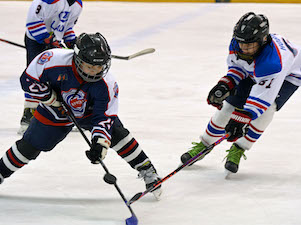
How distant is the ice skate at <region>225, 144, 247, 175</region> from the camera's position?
3.24 metres

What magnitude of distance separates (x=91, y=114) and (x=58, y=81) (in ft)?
0.70

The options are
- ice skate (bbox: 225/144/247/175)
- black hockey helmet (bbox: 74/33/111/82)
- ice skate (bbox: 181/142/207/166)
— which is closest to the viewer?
black hockey helmet (bbox: 74/33/111/82)

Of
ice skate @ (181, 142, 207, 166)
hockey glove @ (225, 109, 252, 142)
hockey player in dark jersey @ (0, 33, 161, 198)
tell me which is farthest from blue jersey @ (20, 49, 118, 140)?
ice skate @ (181, 142, 207, 166)

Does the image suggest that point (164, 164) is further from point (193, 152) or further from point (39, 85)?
point (39, 85)

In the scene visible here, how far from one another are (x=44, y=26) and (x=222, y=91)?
4.27ft

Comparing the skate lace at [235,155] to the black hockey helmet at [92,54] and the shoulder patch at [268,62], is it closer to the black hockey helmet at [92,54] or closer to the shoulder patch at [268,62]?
the shoulder patch at [268,62]

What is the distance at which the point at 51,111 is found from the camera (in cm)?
285

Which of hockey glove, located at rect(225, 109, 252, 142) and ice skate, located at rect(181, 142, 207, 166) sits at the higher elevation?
hockey glove, located at rect(225, 109, 252, 142)

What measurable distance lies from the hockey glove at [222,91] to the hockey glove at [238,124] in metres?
0.21

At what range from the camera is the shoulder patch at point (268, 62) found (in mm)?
2967

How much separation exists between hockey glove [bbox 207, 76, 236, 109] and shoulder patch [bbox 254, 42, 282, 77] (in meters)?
0.27

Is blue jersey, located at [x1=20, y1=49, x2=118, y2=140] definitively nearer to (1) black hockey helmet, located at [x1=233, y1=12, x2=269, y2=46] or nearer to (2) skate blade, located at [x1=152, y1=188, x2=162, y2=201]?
(2) skate blade, located at [x1=152, y1=188, x2=162, y2=201]

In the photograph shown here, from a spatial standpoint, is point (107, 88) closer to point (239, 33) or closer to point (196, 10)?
point (239, 33)

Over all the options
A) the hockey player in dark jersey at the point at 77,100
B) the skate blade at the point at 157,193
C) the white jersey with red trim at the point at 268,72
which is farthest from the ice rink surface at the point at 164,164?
the white jersey with red trim at the point at 268,72
